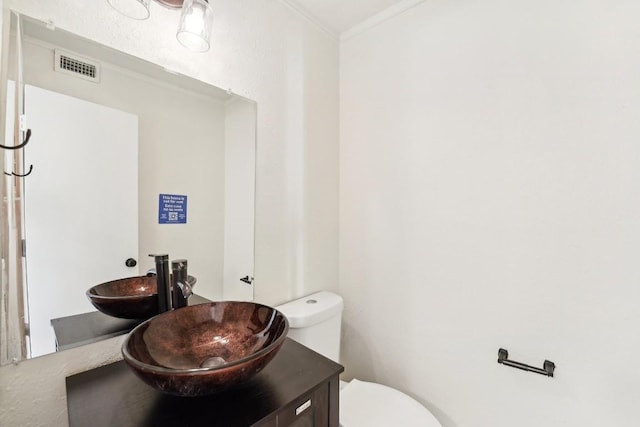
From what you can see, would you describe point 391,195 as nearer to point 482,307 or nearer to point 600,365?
point 482,307

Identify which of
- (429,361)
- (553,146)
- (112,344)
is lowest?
(429,361)

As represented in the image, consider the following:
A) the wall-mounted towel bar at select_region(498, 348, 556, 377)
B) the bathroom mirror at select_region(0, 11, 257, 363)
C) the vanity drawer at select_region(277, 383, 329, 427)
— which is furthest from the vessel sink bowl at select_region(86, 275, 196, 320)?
the wall-mounted towel bar at select_region(498, 348, 556, 377)

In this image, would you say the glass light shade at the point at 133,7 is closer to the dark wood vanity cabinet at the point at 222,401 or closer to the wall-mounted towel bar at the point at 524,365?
the dark wood vanity cabinet at the point at 222,401

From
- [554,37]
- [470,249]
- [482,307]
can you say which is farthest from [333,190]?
[554,37]

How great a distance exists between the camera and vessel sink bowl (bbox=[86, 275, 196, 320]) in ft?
2.88

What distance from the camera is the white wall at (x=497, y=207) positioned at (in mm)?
973

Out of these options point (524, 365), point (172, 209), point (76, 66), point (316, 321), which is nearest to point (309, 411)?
point (316, 321)

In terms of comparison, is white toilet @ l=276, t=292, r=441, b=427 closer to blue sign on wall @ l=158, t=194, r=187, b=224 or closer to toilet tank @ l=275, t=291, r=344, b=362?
toilet tank @ l=275, t=291, r=344, b=362

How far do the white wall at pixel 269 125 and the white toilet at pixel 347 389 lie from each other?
140 millimetres

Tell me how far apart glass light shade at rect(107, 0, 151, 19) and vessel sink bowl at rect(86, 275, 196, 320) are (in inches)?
33.5

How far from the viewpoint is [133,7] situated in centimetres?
89

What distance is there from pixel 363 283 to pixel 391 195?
53 cm

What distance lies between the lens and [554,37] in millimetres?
1068

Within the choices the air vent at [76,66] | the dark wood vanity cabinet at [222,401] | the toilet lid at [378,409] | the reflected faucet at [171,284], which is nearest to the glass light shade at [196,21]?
the air vent at [76,66]
